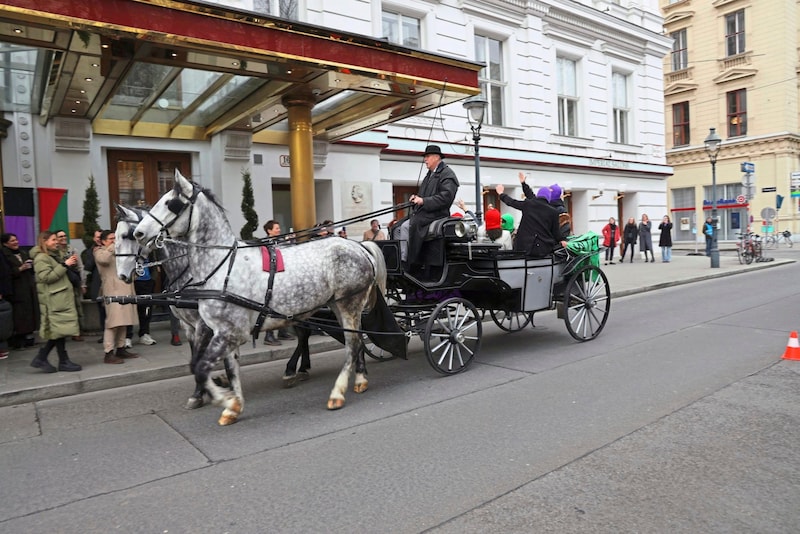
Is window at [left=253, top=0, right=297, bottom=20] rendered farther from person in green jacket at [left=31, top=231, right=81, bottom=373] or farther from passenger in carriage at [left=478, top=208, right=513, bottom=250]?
person in green jacket at [left=31, top=231, right=81, bottom=373]

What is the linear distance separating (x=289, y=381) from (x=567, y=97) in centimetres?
1734

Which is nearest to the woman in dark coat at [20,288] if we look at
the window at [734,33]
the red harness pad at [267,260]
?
the red harness pad at [267,260]

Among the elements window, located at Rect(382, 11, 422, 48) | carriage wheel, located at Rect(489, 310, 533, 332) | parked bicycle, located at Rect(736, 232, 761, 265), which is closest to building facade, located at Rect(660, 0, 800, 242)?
parked bicycle, located at Rect(736, 232, 761, 265)

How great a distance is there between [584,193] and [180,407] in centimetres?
1810

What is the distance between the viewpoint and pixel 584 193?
2061cm

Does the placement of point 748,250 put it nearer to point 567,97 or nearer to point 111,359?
point 567,97

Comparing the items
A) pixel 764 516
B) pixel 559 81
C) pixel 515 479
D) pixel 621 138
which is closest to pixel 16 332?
pixel 515 479

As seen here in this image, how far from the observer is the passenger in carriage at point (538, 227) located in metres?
7.63

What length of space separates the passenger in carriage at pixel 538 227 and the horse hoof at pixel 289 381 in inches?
142

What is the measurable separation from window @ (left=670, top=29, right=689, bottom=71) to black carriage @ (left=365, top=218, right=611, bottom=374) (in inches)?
1427

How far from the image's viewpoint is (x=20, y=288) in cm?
807

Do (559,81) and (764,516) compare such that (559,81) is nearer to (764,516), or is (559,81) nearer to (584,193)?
(584,193)

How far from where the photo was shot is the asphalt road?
323 centimetres

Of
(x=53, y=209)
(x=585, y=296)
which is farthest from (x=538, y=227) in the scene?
(x=53, y=209)
